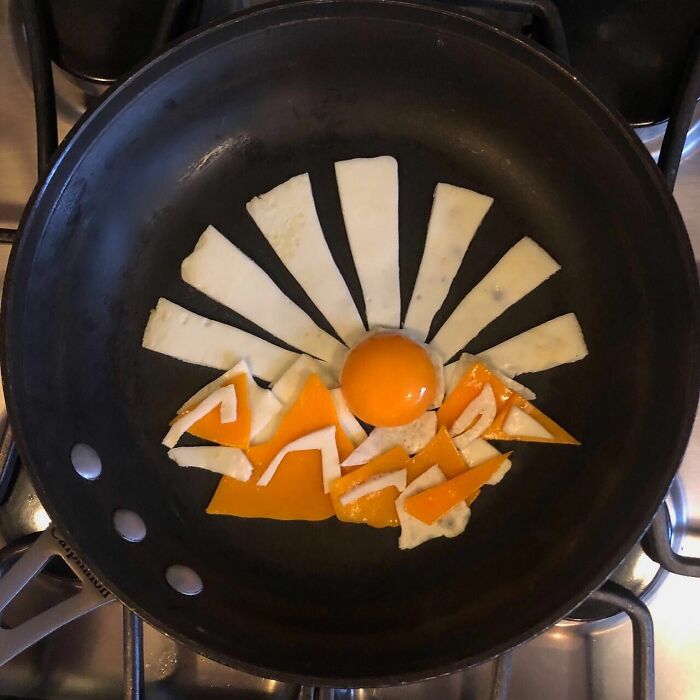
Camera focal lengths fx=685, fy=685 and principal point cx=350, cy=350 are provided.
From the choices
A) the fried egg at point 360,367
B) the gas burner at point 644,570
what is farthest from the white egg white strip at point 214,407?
the gas burner at point 644,570

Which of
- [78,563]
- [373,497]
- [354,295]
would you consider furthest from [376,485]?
[78,563]

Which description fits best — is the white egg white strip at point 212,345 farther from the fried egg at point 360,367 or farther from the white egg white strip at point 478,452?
the white egg white strip at point 478,452

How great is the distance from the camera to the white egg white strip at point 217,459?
820 millimetres

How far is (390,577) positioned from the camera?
2.72ft

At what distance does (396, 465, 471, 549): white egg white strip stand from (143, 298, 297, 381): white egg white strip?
0.21 metres

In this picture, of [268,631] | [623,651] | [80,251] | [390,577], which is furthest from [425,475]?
[80,251]

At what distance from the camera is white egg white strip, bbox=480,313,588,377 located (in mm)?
813

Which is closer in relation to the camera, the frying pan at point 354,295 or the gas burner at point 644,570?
the frying pan at point 354,295

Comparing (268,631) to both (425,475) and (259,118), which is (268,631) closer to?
(425,475)

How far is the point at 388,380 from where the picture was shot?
772 millimetres

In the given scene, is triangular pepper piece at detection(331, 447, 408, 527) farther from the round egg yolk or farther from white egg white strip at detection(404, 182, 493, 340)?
white egg white strip at detection(404, 182, 493, 340)

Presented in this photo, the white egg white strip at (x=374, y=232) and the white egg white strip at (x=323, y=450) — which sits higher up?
the white egg white strip at (x=374, y=232)

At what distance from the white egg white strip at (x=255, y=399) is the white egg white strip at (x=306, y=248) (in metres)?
0.12

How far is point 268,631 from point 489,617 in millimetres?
258
